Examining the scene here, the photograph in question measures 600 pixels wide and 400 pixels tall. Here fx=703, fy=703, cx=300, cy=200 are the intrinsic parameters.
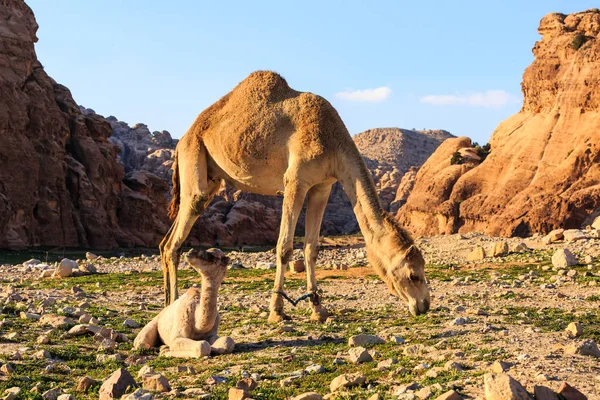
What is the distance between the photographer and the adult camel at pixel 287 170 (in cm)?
1145

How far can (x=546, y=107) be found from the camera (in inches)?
2157

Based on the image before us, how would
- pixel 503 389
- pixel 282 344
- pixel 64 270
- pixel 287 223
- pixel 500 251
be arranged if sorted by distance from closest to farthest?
1. pixel 503 389
2. pixel 282 344
3. pixel 287 223
4. pixel 64 270
5. pixel 500 251

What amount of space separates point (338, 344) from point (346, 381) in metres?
3.01

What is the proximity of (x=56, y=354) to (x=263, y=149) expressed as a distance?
539 centimetres

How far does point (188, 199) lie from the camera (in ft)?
47.3

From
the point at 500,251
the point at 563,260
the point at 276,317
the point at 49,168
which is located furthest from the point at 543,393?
the point at 49,168

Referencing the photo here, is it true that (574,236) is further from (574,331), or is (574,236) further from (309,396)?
(309,396)

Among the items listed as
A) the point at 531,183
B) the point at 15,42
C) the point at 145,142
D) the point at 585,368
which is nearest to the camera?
the point at 585,368

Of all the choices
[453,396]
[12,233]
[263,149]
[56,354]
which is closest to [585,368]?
[453,396]

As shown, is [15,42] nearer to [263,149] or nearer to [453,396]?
[263,149]

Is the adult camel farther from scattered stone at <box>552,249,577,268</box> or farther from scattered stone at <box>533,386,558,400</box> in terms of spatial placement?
scattered stone at <box>552,249,577,268</box>

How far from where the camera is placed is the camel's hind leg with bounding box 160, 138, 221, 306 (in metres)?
14.2

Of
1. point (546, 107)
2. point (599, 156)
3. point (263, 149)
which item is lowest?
point (263, 149)

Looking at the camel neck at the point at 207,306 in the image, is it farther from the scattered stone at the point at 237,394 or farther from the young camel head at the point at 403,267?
the young camel head at the point at 403,267
